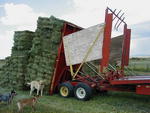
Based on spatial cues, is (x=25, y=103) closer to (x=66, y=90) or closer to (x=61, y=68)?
(x=66, y=90)

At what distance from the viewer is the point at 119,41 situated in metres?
10.8

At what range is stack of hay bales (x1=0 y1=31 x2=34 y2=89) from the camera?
11223 mm

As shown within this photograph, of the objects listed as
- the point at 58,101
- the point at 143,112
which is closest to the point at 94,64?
the point at 58,101

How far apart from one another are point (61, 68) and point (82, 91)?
1.82m

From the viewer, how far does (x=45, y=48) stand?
10422 millimetres

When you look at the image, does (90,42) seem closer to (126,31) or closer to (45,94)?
(126,31)

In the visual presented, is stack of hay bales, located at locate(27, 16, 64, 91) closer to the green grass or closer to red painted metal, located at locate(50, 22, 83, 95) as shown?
red painted metal, located at locate(50, 22, 83, 95)

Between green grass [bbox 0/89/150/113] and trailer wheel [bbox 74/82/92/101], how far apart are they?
0.65 ft

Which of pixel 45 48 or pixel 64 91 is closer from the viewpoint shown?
pixel 64 91

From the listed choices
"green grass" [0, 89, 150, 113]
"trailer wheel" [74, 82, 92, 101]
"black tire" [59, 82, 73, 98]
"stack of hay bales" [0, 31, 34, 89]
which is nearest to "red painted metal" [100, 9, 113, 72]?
"trailer wheel" [74, 82, 92, 101]

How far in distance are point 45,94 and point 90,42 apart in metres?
3.00

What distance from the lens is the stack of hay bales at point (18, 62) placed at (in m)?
11.2

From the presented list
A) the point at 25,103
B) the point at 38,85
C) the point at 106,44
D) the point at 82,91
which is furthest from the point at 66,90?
the point at 25,103

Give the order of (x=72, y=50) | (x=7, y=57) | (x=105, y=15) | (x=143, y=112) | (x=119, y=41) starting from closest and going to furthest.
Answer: (x=143, y=112) < (x=105, y=15) < (x=72, y=50) < (x=119, y=41) < (x=7, y=57)
